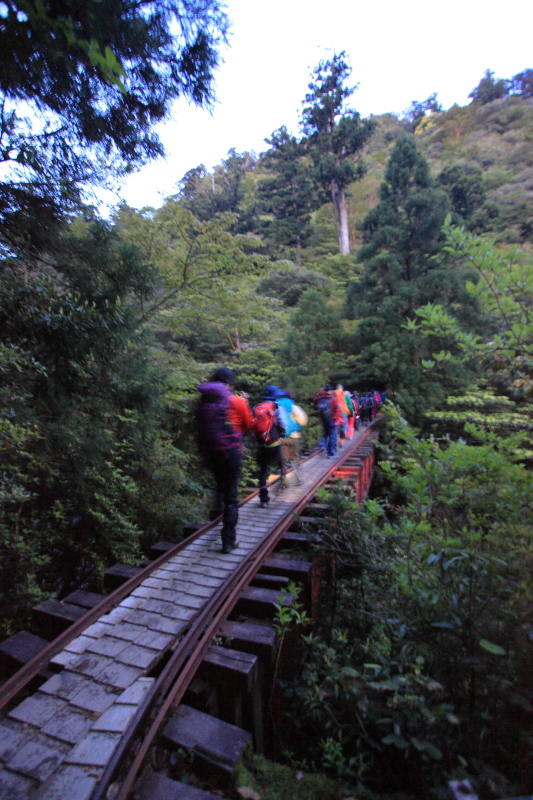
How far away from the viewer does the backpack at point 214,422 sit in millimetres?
3951

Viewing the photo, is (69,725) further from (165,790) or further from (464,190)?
(464,190)

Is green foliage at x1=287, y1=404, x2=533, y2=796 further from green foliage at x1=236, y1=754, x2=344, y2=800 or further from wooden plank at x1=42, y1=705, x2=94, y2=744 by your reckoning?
wooden plank at x1=42, y1=705, x2=94, y2=744

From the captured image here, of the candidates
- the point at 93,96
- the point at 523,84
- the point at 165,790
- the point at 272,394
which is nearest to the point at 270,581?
the point at 165,790

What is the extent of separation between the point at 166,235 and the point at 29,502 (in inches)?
240

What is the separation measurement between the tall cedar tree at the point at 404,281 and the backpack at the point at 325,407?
724cm

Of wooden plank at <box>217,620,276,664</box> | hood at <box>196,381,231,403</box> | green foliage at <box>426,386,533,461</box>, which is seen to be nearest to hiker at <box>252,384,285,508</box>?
hood at <box>196,381,231,403</box>

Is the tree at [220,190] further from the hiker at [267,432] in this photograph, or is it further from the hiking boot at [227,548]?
the hiking boot at [227,548]

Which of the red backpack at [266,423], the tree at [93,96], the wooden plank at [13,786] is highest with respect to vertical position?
the tree at [93,96]

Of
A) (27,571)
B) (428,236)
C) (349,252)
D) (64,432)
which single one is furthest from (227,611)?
(349,252)

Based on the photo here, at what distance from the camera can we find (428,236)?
16.4 m

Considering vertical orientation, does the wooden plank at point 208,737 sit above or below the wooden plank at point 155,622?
below

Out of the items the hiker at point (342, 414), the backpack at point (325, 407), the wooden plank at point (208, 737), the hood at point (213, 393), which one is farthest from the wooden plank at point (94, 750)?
the hiker at point (342, 414)

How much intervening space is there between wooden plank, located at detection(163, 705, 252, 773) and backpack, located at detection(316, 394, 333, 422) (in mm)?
7044

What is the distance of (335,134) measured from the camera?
29000mm
